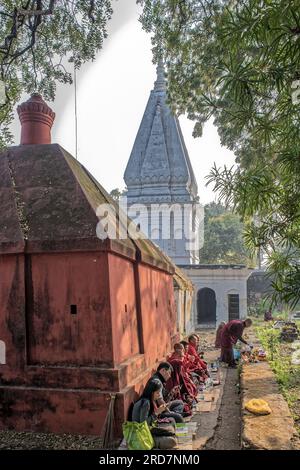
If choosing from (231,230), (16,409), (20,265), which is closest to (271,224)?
(20,265)

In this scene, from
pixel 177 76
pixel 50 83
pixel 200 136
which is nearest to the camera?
pixel 50 83

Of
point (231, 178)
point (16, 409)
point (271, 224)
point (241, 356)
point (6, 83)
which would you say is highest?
point (6, 83)

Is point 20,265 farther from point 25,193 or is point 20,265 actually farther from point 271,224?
point 271,224

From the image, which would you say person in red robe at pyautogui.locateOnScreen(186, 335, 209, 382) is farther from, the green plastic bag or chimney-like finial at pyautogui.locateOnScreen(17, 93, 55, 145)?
chimney-like finial at pyautogui.locateOnScreen(17, 93, 55, 145)

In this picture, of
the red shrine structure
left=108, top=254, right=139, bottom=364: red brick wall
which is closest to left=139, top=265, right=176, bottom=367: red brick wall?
left=108, top=254, right=139, bottom=364: red brick wall

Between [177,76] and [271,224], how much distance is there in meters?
5.68

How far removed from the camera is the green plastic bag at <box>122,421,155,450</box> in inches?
179

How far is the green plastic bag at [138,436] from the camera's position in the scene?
4543mm

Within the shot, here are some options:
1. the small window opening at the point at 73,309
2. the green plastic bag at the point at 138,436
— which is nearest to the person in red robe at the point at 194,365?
the small window opening at the point at 73,309

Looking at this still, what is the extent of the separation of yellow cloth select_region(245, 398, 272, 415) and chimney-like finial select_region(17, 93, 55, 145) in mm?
5260

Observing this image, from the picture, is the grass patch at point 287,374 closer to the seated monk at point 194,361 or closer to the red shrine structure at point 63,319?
the seated monk at point 194,361

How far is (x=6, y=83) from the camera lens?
8586mm

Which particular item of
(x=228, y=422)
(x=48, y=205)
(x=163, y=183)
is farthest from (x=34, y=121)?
(x=163, y=183)
